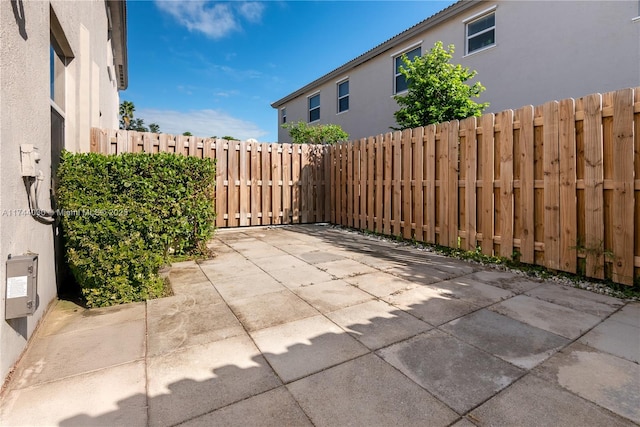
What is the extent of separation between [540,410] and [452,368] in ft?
1.55

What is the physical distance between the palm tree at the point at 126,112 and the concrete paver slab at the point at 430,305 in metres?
40.7

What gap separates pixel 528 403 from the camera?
161 cm

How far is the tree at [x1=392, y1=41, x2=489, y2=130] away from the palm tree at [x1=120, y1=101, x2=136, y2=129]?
37.6 metres

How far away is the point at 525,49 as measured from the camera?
8359 mm

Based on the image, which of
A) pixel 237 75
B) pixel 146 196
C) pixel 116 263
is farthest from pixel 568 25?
pixel 237 75

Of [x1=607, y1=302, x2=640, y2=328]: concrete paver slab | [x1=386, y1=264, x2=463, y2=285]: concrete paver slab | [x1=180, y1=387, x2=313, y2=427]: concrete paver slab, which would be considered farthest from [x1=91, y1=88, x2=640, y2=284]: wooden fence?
[x1=180, y1=387, x2=313, y2=427]: concrete paver slab

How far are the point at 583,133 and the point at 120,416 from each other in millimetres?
5167

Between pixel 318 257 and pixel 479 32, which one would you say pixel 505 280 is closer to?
pixel 318 257

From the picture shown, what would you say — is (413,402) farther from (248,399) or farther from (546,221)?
(546,221)

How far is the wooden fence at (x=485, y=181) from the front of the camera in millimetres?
3389

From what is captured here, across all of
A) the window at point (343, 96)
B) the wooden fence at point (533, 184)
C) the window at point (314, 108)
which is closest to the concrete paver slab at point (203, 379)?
the wooden fence at point (533, 184)

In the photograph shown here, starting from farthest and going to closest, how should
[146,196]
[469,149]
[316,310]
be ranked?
[469,149] < [146,196] < [316,310]

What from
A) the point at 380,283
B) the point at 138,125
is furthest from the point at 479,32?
the point at 138,125

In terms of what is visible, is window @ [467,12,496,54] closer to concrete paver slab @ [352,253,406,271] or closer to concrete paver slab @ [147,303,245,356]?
concrete paver slab @ [352,253,406,271]
